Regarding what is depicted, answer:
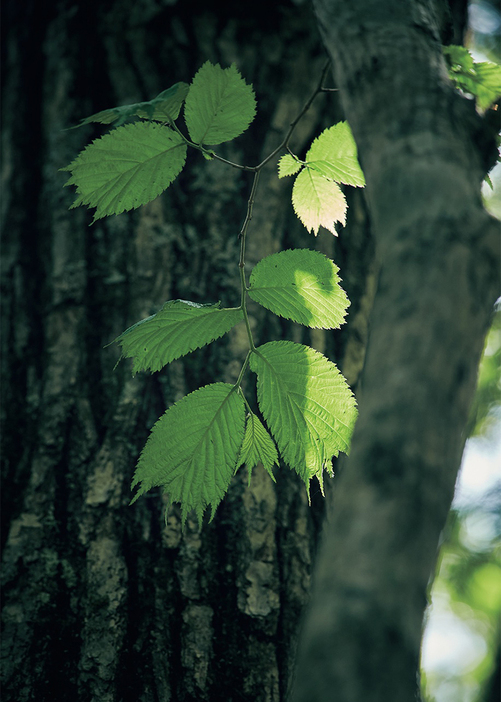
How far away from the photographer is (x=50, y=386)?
0.98 m

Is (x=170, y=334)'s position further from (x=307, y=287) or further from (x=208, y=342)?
(x=307, y=287)

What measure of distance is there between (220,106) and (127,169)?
15cm

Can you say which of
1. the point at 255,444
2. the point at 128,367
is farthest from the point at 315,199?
the point at 128,367

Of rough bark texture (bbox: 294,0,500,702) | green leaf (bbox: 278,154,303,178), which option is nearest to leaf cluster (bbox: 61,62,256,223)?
green leaf (bbox: 278,154,303,178)

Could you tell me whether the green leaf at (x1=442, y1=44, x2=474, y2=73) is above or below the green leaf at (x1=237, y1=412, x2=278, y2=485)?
above

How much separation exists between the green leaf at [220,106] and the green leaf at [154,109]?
17 millimetres

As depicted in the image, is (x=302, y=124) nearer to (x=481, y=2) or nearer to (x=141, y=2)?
(x=141, y=2)

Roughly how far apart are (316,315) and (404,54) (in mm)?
314

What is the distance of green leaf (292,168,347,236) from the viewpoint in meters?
0.73

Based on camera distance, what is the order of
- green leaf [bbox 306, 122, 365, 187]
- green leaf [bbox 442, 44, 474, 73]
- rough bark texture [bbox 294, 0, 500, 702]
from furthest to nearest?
green leaf [bbox 306, 122, 365, 187] < green leaf [bbox 442, 44, 474, 73] < rough bark texture [bbox 294, 0, 500, 702]

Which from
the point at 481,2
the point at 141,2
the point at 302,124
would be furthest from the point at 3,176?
the point at 481,2

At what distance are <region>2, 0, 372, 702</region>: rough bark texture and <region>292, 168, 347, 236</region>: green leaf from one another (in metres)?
0.32

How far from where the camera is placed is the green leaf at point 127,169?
0.64 metres

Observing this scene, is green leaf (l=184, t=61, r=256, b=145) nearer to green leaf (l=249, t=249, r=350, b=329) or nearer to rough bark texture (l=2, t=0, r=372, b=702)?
green leaf (l=249, t=249, r=350, b=329)
